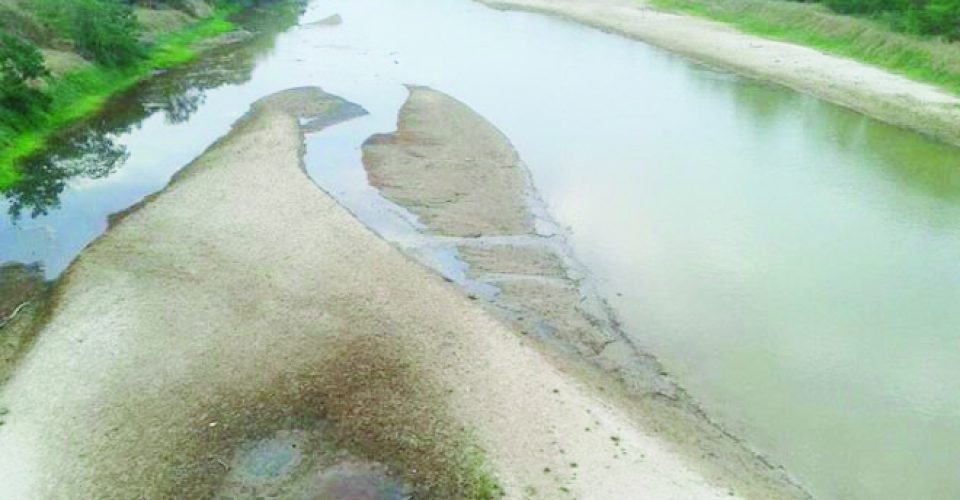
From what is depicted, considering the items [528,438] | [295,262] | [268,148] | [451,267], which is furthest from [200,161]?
[528,438]

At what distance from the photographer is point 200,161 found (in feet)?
91.4

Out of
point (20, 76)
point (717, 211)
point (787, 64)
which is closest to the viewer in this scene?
point (717, 211)

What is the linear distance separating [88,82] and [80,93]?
1.33 m

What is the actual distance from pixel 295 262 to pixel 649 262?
8944mm

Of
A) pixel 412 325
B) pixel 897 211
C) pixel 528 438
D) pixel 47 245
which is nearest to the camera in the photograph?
pixel 528 438

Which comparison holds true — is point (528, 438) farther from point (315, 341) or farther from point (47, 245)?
point (47, 245)

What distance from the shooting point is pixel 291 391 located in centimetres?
1538

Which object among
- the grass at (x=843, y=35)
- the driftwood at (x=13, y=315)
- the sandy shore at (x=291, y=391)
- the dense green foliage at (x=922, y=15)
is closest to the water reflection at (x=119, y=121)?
the sandy shore at (x=291, y=391)

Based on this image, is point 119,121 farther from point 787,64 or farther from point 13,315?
point 787,64

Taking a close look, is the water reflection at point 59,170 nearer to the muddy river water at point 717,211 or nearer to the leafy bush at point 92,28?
the muddy river water at point 717,211

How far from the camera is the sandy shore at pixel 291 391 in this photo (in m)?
13.2

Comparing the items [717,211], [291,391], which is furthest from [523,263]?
[291,391]

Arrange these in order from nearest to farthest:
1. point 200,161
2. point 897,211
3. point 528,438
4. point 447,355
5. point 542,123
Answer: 1. point 528,438
2. point 447,355
3. point 897,211
4. point 200,161
5. point 542,123

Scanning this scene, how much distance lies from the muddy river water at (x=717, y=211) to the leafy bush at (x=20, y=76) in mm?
1985
